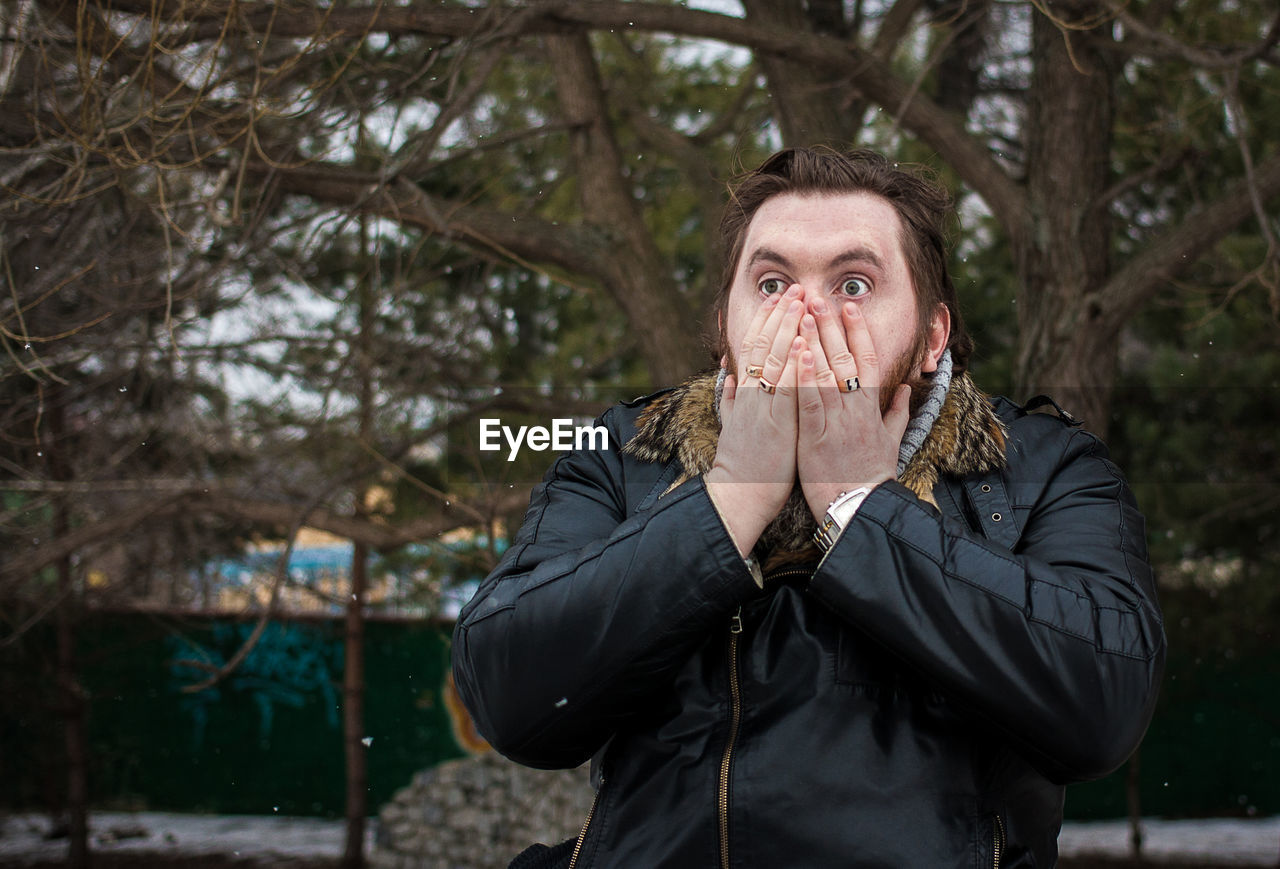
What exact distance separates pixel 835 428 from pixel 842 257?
325 millimetres

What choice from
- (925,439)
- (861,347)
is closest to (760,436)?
(861,347)

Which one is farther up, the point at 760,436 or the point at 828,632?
the point at 760,436

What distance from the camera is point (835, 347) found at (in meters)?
1.56

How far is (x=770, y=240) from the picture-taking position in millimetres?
1710

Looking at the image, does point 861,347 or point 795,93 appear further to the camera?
point 795,93

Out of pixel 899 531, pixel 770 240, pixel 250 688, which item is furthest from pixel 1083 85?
pixel 250 688

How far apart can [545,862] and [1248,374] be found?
22.6ft

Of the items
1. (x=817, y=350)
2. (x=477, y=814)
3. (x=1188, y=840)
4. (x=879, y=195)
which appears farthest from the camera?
(x=1188, y=840)

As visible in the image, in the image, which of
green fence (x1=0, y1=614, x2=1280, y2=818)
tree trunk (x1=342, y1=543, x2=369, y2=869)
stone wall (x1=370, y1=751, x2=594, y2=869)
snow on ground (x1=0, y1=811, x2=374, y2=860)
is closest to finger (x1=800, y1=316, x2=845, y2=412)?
stone wall (x1=370, y1=751, x2=594, y2=869)

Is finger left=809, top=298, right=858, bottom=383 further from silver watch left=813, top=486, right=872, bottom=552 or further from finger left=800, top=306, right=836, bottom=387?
silver watch left=813, top=486, right=872, bottom=552

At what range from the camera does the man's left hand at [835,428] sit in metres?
1.51

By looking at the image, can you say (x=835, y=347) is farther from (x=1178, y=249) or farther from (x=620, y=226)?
(x=620, y=226)

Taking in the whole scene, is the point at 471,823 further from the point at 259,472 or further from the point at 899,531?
the point at 899,531

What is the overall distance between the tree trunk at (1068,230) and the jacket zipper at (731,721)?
3.10 m
